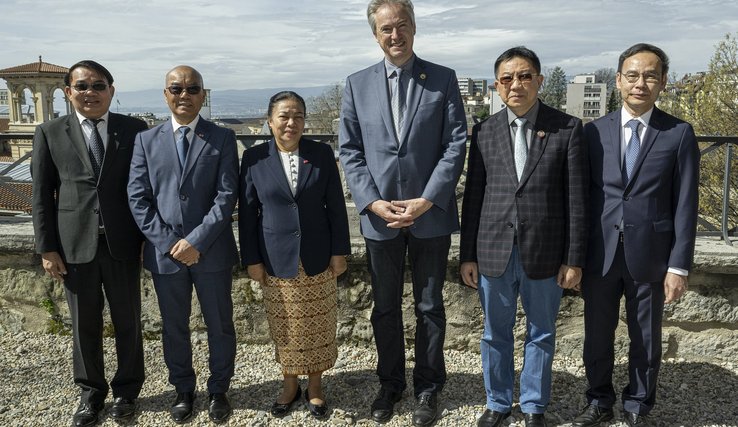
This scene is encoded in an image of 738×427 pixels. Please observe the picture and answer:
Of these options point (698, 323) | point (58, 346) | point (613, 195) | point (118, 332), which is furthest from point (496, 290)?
point (58, 346)

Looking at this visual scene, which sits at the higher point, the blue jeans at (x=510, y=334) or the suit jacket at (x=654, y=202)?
the suit jacket at (x=654, y=202)

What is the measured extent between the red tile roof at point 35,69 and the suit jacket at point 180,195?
59542mm

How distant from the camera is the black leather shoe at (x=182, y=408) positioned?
3.33 meters

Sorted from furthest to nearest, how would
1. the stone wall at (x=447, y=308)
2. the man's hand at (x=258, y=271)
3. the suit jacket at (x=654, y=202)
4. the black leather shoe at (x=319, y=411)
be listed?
1. the stone wall at (x=447, y=308)
2. the black leather shoe at (x=319, y=411)
3. the man's hand at (x=258, y=271)
4. the suit jacket at (x=654, y=202)

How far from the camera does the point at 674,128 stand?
293 cm

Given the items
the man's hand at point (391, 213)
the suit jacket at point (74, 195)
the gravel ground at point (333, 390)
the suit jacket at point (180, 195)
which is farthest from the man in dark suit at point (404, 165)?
the suit jacket at point (74, 195)

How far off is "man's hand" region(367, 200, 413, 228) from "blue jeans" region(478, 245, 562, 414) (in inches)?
21.0

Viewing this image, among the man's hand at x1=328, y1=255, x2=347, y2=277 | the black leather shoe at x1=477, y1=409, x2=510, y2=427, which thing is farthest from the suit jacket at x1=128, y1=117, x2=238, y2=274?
the black leather shoe at x1=477, y1=409, x2=510, y2=427

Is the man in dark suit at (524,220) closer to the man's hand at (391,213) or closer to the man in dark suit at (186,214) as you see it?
the man's hand at (391,213)

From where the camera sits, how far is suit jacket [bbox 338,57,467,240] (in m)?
3.10

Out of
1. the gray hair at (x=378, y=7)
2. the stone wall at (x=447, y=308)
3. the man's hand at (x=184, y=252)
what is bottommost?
the stone wall at (x=447, y=308)

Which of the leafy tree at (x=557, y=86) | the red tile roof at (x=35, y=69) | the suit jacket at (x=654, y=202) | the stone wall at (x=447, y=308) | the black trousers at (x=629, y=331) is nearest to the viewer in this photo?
the suit jacket at (x=654, y=202)

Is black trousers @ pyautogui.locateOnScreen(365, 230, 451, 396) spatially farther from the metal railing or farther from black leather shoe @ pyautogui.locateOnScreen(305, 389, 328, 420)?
the metal railing

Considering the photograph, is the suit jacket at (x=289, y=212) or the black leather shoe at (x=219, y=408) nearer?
the suit jacket at (x=289, y=212)
